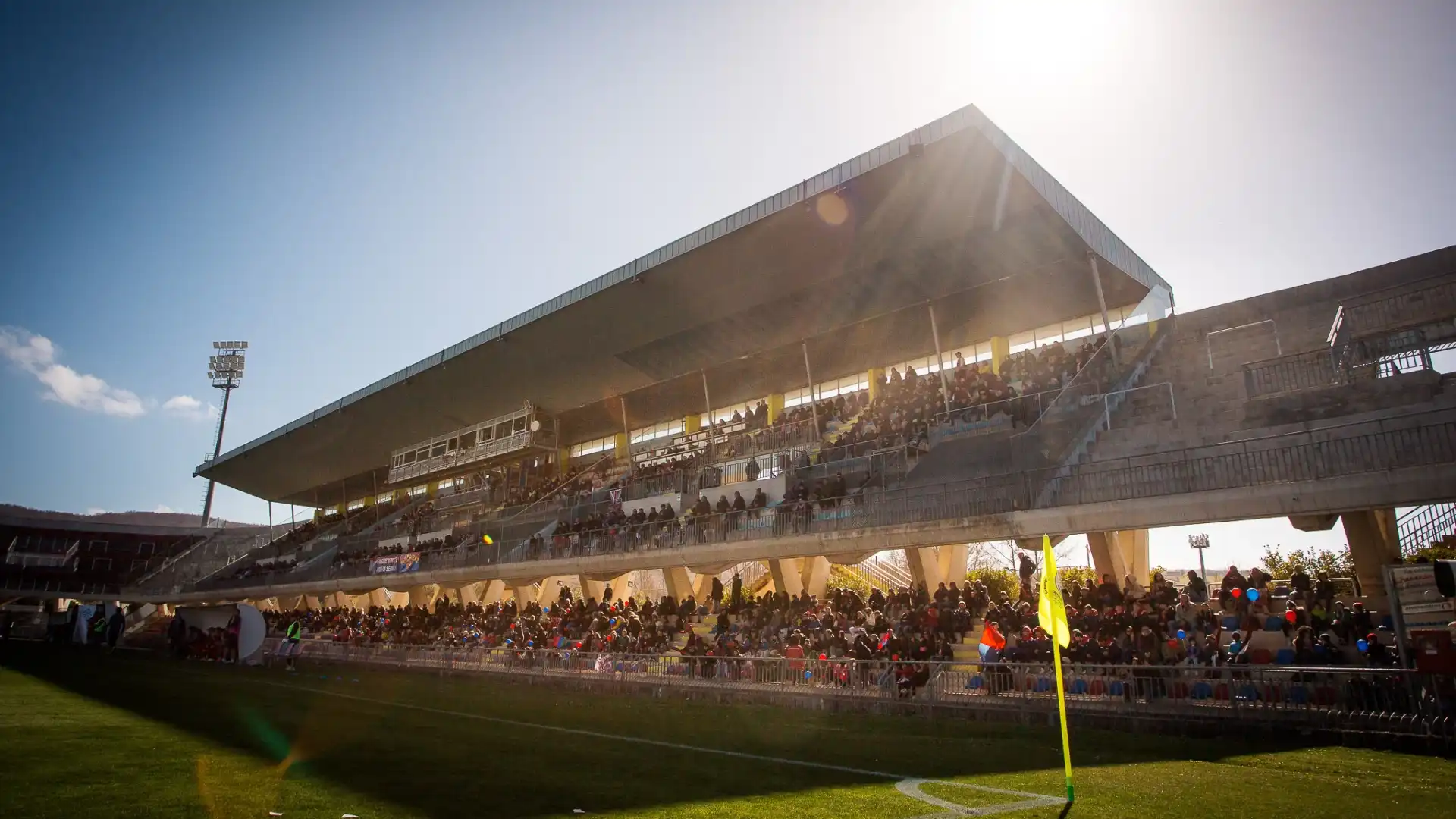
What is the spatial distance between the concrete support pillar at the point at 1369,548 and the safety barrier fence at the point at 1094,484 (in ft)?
4.86

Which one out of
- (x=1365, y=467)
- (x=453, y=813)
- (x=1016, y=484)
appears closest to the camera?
(x=453, y=813)

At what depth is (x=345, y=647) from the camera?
2972 cm

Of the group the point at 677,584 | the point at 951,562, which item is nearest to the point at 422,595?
the point at 677,584

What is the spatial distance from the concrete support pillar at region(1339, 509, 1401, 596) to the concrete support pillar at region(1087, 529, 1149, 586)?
12.0 ft

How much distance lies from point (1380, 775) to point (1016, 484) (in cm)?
876

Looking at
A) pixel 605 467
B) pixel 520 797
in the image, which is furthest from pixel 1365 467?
pixel 605 467

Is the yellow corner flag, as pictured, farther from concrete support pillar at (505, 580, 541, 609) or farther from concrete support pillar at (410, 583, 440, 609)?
concrete support pillar at (410, 583, 440, 609)

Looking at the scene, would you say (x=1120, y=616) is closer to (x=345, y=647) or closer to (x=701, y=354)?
(x=701, y=354)

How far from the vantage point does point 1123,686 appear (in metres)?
12.3

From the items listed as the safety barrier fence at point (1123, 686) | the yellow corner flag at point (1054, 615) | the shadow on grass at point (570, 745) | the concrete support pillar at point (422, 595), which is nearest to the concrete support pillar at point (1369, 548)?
the safety barrier fence at point (1123, 686)

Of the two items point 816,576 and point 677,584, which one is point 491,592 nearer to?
point 677,584

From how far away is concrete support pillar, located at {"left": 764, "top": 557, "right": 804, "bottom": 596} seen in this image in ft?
82.8

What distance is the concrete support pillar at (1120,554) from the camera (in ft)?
58.4

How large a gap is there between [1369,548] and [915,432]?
1007 centimetres
